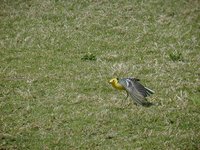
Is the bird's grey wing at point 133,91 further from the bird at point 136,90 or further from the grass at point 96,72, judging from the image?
the grass at point 96,72

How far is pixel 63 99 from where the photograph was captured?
1291cm

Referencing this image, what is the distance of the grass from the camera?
10.8 meters

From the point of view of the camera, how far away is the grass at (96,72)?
10.8m

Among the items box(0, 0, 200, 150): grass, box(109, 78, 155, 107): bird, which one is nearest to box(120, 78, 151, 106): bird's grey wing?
box(109, 78, 155, 107): bird

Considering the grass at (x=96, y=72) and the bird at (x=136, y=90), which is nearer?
the grass at (x=96, y=72)

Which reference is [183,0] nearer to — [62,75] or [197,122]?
[62,75]

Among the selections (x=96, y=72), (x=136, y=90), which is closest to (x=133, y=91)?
(x=136, y=90)

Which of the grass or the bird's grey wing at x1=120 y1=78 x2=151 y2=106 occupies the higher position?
the bird's grey wing at x1=120 y1=78 x2=151 y2=106

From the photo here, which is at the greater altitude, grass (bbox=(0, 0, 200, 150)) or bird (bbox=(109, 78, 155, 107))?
bird (bbox=(109, 78, 155, 107))

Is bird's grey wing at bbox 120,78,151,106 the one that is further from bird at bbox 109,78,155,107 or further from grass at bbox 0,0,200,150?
grass at bbox 0,0,200,150

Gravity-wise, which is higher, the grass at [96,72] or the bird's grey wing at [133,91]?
the bird's grey wing at [133,91]

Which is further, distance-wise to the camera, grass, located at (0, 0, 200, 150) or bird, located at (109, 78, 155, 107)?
bird, located at (109, 78, 155, 107)

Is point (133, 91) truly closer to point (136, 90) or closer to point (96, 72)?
point (136, 90)

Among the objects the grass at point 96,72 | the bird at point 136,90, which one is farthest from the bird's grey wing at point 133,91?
the grass at point 96,72
